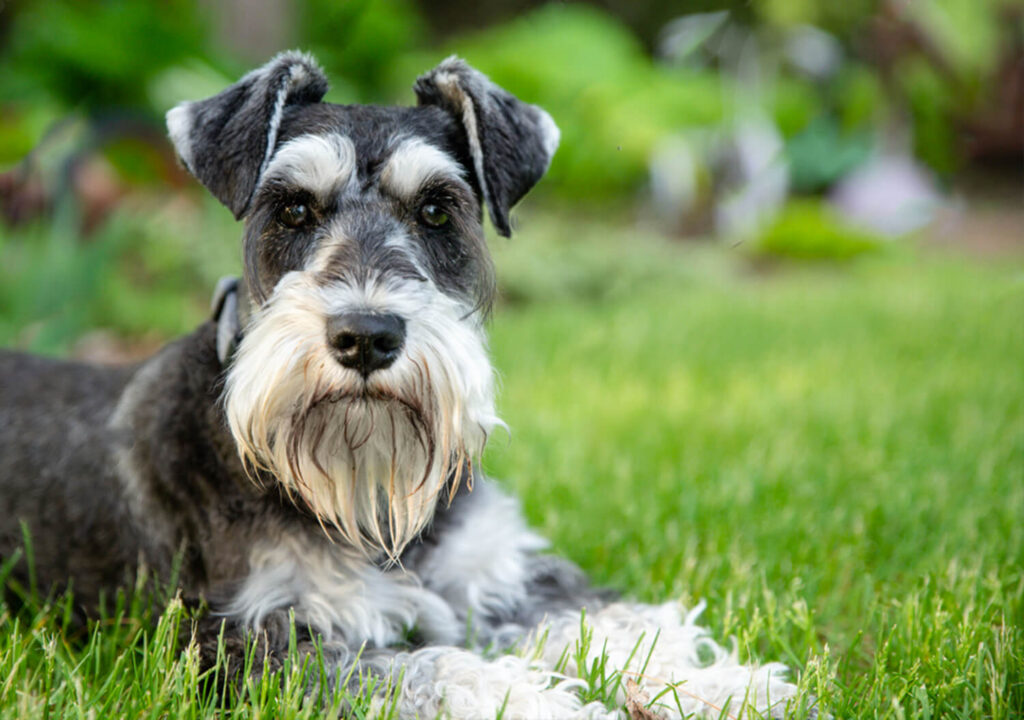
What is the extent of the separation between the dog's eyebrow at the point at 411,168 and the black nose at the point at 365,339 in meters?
0.56

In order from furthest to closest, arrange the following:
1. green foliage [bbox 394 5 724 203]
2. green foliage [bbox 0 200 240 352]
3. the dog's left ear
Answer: green foliage [bbox 394 5 724 203] < green foliage [bbox 0 200 240 352] < the dog's left ear

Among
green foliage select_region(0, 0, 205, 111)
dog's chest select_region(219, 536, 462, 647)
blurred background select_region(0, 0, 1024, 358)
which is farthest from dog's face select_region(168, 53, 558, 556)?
green foliage select_region(0, 0, 205, 111)

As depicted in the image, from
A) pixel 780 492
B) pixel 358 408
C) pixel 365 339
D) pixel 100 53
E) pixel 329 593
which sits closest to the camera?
pixel 365 339

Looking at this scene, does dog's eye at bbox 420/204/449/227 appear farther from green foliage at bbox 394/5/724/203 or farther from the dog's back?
green foliage at bbox 394/5/724/203

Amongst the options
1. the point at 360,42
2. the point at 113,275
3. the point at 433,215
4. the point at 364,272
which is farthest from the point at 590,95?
the point at 364,272

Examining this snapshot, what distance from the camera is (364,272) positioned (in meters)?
2.33

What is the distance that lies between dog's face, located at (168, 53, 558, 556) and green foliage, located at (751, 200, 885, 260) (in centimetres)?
938

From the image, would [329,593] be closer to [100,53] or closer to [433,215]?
[433,215]

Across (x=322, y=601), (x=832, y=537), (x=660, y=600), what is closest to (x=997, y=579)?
(x=832, y=537)

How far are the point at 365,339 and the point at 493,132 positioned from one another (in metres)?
0.97

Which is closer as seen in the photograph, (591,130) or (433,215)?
(433,215)

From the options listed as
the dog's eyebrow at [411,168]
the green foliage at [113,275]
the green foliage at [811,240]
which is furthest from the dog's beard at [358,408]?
the green foliage at [811,240]

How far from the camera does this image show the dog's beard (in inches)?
86.3

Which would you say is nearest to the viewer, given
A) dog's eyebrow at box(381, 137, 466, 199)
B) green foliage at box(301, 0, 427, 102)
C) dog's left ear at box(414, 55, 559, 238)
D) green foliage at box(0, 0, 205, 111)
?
dog's eyebrow at box(381, 137, 466, 199)
